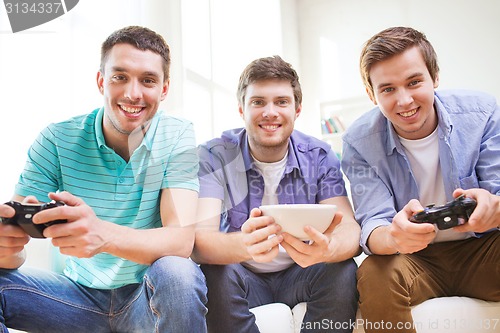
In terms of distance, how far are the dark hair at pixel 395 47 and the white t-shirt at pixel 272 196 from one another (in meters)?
0.40

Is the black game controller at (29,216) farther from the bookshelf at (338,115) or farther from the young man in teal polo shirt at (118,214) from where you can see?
the bookshelf at (338,115)

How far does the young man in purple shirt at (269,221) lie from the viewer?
111cm

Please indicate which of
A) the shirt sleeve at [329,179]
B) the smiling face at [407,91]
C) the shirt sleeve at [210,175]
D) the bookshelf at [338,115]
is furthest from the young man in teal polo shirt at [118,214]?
the bookshelf at [338,115]

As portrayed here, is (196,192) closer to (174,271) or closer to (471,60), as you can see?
(174,271)

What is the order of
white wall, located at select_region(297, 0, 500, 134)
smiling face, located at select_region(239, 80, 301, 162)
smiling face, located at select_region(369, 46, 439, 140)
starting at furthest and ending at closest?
1. white wall, located at select_region(297, 0, 500, 134)
2. smiling face, located at select_region(239, 80, 301, 162)
3. smiling face, located at select_region(369, 46, 439, 140)

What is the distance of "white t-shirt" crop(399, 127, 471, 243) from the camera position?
4.33 ft

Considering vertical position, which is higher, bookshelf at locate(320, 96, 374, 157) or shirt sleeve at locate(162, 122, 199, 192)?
bookshelf at locate(320, 96, 374, 157)

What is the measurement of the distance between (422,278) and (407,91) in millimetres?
520

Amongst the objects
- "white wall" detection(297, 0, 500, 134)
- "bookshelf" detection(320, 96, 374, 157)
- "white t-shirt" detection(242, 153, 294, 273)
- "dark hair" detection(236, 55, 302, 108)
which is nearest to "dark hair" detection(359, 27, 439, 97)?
"dark hair" detection(236, 55, 302, 108)

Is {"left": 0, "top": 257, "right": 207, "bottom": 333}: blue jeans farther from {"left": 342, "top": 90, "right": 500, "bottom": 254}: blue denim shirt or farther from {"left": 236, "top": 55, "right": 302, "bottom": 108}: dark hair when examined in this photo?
{"left": 236, "top": 55, "right": 302, "bottom": 108}: dark hair

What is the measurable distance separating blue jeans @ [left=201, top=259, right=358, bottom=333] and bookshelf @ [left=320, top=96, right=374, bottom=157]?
2.63m

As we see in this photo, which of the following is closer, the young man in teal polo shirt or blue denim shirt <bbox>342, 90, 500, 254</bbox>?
the young man in teal polo shirt

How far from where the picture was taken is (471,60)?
11.1 ft

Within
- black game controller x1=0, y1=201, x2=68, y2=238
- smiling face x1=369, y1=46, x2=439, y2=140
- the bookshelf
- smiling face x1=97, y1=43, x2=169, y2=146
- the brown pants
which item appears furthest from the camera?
the bookshelf
